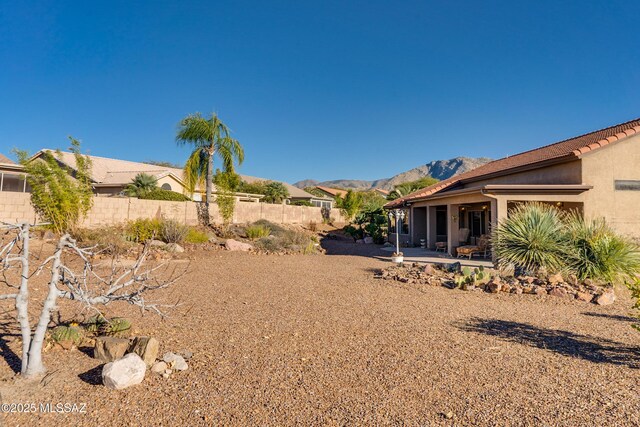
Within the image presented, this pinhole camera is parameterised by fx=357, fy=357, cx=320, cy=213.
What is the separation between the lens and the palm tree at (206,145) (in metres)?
21.9

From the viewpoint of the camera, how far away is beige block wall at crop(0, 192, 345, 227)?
49.8ft

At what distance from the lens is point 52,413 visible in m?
3.27

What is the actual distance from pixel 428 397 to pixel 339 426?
1068 millimetres

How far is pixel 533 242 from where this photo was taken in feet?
33.8

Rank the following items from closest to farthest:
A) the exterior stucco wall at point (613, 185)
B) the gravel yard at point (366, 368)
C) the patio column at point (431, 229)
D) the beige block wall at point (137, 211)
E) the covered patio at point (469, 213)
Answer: the gravel yard at point (366, 368), the covered patio at point (469, 213), the exterior stucco wall at point (613, 185), the beige block wall at point (137, 211), the patio column at point (431, 229)

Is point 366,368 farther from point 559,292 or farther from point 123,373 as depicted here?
point 559,292

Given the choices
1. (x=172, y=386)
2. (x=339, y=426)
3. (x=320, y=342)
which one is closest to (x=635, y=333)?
(x=320, y=342)

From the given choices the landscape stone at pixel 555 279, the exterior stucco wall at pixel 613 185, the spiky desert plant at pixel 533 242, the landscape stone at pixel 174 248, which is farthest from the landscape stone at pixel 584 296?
the landscape stone at pixel 174 248

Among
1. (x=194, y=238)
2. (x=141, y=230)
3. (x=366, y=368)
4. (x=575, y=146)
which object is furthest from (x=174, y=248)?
(x=575, y=146)

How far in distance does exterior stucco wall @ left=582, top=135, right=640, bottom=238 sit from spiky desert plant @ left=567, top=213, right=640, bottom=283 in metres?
4.10

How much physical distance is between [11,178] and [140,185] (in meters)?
7.57

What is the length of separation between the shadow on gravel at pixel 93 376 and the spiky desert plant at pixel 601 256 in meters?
11.0

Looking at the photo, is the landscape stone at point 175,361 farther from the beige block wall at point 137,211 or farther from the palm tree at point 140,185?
the palm tree at point 140,185

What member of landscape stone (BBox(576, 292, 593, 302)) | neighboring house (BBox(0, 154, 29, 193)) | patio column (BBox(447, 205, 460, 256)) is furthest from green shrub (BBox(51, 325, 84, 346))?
neighboring house (BBox(0, 154, 29, 193))
